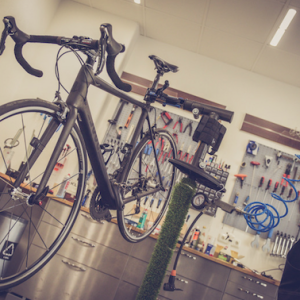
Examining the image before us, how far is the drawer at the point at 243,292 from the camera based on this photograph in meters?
2.35

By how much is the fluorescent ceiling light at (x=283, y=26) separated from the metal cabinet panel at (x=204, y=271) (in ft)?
8.02

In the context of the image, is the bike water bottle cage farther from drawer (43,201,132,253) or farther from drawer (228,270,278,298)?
drawer (228,270,278,298)

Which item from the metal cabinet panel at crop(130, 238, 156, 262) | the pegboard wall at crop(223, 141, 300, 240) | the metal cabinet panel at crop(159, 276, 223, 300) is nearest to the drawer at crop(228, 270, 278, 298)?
the metal cabinet panel at crop(159, 276, 223, 300)

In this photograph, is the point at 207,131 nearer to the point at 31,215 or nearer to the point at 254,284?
the point at 31,215

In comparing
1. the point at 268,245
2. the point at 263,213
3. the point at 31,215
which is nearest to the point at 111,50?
the point at 31,215

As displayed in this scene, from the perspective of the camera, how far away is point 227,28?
2.75 meters

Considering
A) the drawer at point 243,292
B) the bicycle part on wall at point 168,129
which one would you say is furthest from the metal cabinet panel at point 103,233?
the drawer at point 243,292

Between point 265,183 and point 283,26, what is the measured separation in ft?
5.75

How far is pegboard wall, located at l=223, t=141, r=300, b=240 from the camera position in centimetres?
293

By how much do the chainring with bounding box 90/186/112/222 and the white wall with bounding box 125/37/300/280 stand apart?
6.97ft

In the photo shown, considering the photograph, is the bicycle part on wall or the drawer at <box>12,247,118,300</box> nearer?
the drawer at <box>12,247,118,300</box>

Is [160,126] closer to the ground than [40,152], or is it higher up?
higher up

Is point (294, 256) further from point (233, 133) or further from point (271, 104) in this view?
point (271, 104)

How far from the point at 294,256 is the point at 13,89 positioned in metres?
3.16
